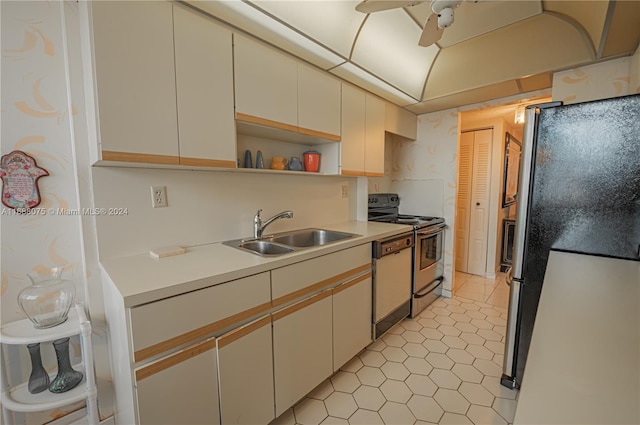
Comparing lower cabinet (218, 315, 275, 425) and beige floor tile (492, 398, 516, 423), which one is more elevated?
lower cabinet (218, 315, 275, 425)

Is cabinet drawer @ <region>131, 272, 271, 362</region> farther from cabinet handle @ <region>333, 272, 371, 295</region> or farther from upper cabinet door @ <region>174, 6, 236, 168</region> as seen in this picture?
upper cabinet door @ <region>174, 6, 236, 168</region>

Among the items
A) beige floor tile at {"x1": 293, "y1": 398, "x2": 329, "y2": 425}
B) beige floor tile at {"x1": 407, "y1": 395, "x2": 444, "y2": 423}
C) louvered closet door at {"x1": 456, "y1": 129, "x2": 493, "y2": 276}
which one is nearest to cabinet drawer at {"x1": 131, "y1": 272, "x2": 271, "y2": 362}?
beige floor tile at {"x1": 293, "y1": 398, "x2": 329, "y2": 425}

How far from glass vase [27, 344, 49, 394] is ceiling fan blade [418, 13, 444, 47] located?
247 centimetres

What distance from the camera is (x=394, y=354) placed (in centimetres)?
205

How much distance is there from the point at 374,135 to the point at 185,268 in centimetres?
202

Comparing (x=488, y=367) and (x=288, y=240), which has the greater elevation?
(x=288, y=240)

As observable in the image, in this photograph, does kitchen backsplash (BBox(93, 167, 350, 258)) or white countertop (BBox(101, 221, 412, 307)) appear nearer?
white countertop (BBox(101, 221, 412, 307))

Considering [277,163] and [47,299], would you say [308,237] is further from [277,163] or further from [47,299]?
[47,299]

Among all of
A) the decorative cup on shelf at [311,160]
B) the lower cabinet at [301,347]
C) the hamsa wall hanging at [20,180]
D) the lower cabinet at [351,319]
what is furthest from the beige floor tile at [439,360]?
the hamsa wall hanging at [20,180]

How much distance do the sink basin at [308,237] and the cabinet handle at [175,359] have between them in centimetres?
94

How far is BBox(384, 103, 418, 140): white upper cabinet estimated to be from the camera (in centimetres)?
277

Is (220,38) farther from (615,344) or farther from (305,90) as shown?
(615,344)

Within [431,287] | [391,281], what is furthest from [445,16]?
[431,287]

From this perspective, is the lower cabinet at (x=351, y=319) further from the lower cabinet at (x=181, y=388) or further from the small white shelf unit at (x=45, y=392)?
the small white shelf unit at (x=45, y=392)
